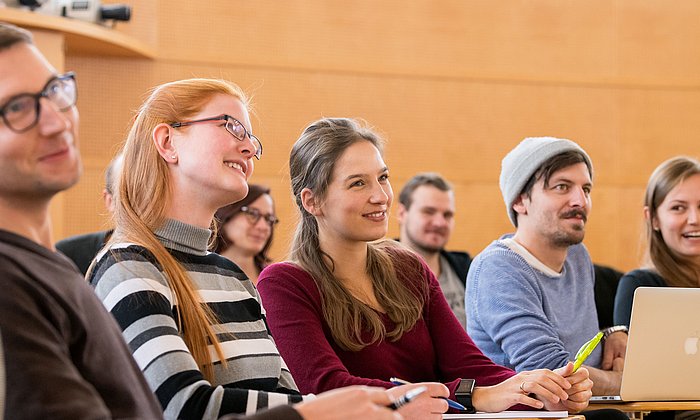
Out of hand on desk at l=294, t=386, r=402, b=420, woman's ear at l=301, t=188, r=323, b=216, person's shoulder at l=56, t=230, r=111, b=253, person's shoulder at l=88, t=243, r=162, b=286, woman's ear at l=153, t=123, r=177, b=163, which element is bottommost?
person's shoulder at l=56, t=230, r=111, b=253

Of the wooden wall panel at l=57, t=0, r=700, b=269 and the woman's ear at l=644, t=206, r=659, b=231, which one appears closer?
the woman's ear at l=644, t=206, r=659, b=231

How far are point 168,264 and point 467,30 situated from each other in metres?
4.02

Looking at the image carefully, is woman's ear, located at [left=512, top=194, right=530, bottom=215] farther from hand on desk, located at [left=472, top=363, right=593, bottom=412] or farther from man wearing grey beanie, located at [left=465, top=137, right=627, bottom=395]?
hand on desk, located at [left=472, top=363, right=593, bottom=412]

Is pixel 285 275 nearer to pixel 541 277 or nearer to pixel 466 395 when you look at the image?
pixel 466 395

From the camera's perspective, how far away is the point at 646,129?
5.62m

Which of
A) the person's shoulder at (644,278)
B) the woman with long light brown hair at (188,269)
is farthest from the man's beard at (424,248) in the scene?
the woman with long light brown hair at (188,269)

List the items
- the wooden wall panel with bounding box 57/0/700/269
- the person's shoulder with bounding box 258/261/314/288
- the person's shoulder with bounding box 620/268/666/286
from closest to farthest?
the person's shoulder with bounding box 258/261/314/288
the person's shoulder with bounding box 620/268/666/286
the wooden wall panel with bounding box 57/0/700/269

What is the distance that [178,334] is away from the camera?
1.63 m

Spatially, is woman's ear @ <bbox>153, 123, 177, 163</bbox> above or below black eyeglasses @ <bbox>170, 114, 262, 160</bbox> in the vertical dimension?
below

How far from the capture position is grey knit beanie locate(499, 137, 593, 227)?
2963 mm

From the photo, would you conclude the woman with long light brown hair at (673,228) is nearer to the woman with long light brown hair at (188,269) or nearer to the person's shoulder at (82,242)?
the woman with long light brown hair at (188,269)

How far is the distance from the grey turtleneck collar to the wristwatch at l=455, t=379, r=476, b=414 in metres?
0.78

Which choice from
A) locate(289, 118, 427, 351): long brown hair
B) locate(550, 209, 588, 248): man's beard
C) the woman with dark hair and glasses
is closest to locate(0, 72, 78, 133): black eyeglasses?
locate(289, 118, 427, 351): long brown hair

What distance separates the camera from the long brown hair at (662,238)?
10.9 ft
